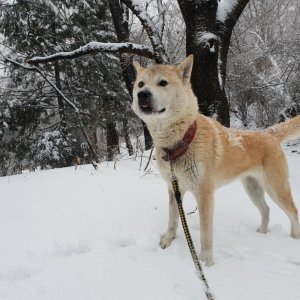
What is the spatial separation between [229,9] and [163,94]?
4406mm

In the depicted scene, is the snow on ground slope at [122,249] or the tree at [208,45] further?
the tree at [208,45]

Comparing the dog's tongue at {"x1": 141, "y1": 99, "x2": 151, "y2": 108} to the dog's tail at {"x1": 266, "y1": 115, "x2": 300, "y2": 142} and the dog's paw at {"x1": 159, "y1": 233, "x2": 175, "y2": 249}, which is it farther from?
the dog's tail at {"x1": 266, "y1": 115, "x2": 300, "y2": 142}

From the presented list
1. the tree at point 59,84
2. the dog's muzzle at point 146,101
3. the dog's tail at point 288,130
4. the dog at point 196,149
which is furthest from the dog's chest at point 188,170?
the tree at point 59,84

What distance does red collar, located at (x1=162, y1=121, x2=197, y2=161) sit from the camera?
314 cm

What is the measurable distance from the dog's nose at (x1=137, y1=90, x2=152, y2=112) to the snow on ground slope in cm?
130

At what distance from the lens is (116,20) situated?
10.3 m

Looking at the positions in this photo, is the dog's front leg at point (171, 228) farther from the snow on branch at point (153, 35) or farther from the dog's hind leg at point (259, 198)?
the snow on branch at point (153, 35)

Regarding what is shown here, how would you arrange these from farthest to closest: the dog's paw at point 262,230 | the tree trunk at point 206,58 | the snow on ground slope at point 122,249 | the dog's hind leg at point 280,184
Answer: the tree trunk at point 206,58
the dog's paw at point 262,230
the dog's hind leg at point 280,184
the snow on ground slope at point 122,249

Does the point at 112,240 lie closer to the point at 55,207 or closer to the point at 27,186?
the point at 55,207

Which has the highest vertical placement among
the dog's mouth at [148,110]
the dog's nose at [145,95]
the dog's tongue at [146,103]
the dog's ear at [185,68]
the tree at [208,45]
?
the tree at [208,45]

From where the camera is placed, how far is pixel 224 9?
667 cm

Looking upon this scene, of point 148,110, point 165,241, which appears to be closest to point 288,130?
point 148,110

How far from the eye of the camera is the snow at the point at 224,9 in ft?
21.6

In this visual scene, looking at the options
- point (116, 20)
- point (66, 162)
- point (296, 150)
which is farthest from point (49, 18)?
point (296, 150)
